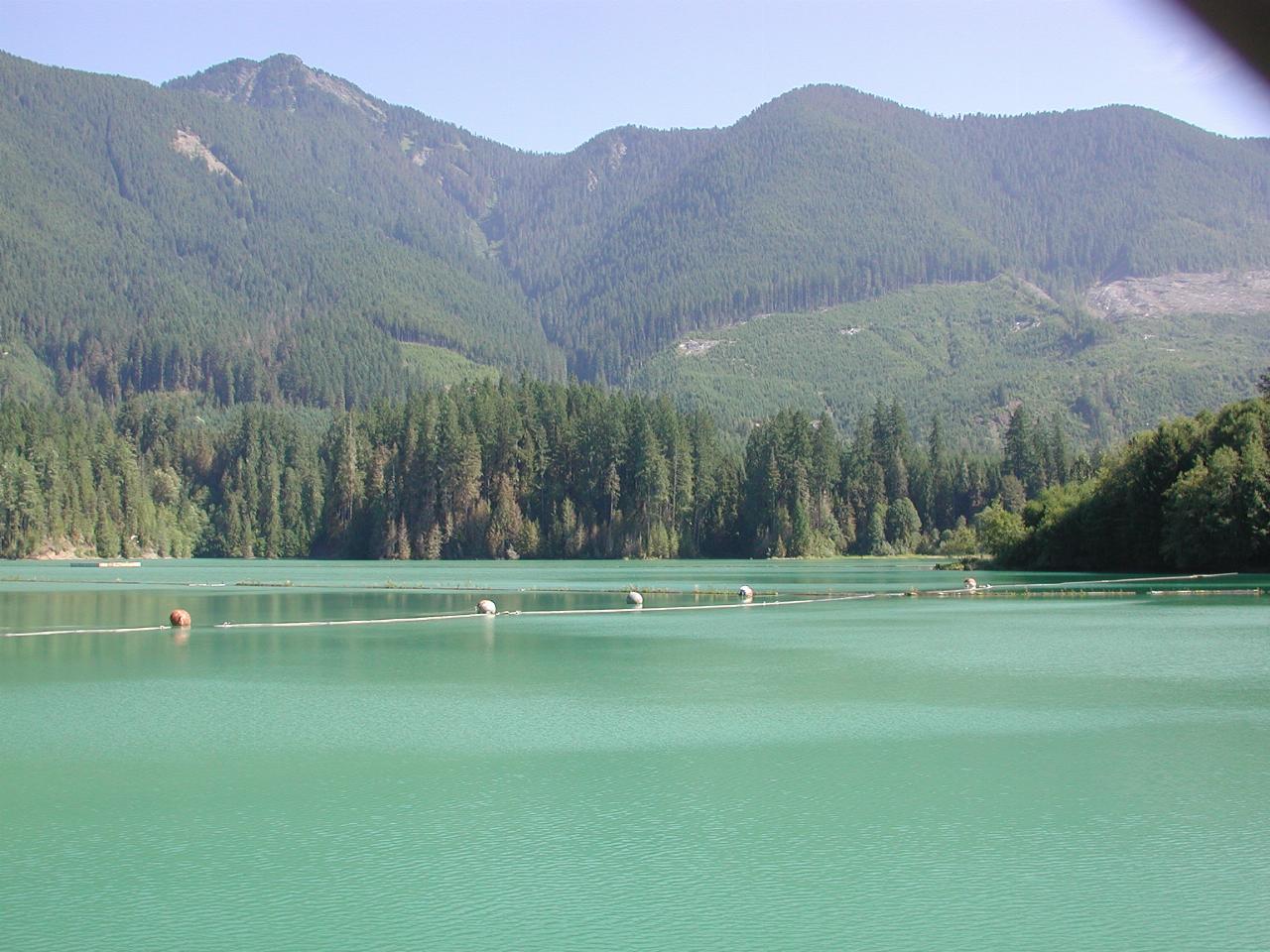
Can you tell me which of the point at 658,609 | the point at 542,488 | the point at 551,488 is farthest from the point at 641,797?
the point at 542,488

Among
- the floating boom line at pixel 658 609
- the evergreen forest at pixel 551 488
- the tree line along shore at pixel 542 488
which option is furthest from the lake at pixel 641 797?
the evergreen forest at pixel 551 488

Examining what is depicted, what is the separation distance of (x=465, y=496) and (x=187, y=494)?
45947 mm

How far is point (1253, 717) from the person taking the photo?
2342 centimetres

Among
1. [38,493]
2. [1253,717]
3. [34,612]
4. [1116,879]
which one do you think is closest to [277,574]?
[34,612]

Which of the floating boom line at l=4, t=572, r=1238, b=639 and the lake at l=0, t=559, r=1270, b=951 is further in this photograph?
the floating boom line at l=4, t=572, r=1238, b=639

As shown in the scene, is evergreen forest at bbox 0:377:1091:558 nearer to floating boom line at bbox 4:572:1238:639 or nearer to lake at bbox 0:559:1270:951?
floating boom line at bbox 4:572:1238:639

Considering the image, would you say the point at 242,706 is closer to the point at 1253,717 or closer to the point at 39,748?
the point at 39,748

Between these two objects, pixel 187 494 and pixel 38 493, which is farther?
pixel 187 494

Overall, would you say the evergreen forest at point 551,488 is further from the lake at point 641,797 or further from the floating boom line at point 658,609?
the lake at point 641,797

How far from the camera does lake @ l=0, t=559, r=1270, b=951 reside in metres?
13.2

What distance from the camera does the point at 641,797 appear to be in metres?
18.1

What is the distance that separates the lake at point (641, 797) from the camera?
13219 mm

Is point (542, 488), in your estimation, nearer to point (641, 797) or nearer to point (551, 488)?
point (551, 488)

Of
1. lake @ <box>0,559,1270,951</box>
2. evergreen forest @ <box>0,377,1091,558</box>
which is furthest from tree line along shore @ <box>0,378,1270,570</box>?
lake @ <box>0,559,1270,951</box>
